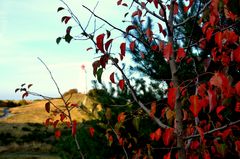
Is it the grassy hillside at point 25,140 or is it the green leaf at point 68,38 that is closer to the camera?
the green leaf at point 68,38

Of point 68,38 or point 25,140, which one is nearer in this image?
point 68,38

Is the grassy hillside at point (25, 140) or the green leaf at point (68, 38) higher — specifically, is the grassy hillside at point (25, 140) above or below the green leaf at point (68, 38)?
below

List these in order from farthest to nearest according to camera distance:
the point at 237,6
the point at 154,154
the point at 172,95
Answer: the point at 154,154 < the point at 172,95 < the point at 237,6

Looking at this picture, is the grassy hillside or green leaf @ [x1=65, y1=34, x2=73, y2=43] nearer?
green leaf @ [x1=65, y1=34, x2=73, y2=43]

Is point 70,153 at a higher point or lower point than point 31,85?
lower

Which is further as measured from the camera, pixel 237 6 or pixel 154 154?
pixel 154 154

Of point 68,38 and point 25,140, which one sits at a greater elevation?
point 68,38

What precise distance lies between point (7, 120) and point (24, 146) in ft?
36.7

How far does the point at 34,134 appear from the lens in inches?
984

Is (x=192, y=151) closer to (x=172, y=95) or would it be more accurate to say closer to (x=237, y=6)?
(x=172, y=95)

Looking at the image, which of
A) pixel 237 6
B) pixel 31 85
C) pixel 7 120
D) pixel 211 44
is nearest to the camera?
pixel 237 6

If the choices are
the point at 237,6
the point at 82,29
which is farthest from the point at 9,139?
the point at 237,6

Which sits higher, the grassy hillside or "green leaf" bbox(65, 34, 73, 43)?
"green leaf" bbox(65, 34, 73, 43)

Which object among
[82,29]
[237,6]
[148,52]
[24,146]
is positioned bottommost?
[24,146]
